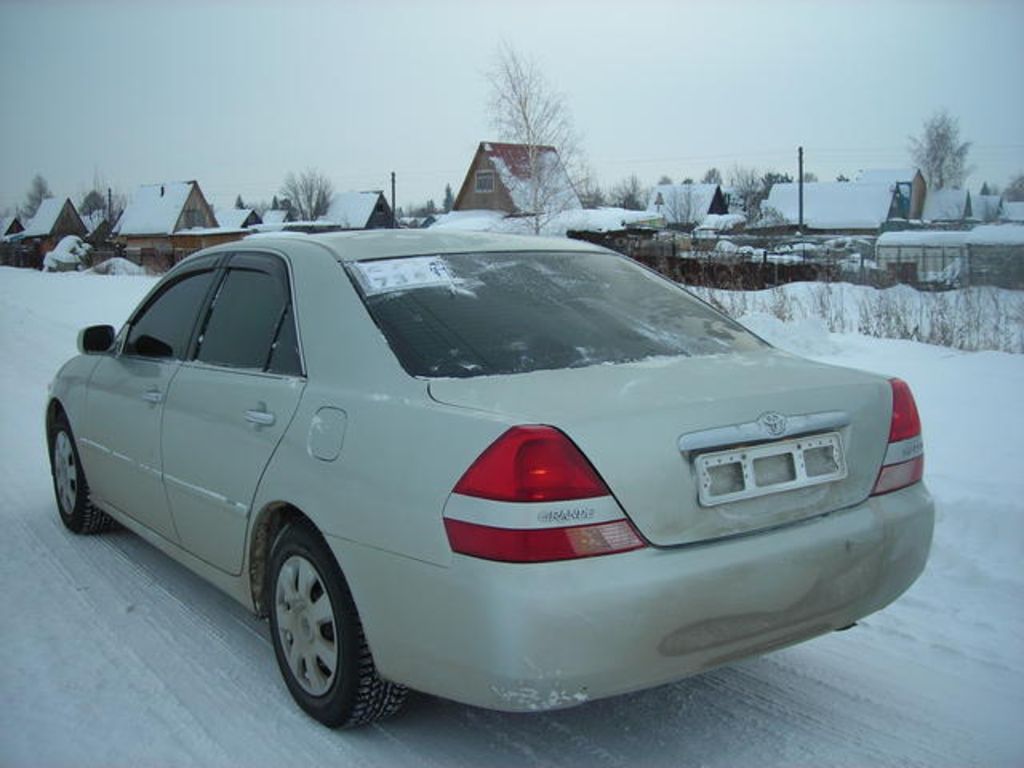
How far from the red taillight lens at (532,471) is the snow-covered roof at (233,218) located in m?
81.0

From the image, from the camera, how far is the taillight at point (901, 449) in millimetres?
2873

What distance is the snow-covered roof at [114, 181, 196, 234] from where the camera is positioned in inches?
2736

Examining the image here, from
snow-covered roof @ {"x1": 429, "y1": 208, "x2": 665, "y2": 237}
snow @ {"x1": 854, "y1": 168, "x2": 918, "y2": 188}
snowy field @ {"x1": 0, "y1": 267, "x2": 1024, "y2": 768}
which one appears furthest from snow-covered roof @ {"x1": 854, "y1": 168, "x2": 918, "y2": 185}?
snowy field @ {"x1": 0, "y1": 267, "x2": 1024, "y2": 768}

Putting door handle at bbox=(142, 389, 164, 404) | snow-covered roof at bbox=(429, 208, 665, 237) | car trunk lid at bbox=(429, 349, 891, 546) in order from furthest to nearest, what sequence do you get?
snow-covered roof at bbox=(429, 208, 665, 237) → door handle at bbox=(142, 389, 164, 404) → car trunk lid at bbox=(429, 349, 891, 546)

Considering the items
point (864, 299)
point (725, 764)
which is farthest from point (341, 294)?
point (864, 299)

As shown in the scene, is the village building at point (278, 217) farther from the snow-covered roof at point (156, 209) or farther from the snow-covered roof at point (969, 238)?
the snow-covered roof at point (969, 238)

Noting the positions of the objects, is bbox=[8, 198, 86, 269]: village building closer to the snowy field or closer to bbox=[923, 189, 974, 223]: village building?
bbox=[923, 189, 974, 223]: village building

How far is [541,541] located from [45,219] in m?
88.9

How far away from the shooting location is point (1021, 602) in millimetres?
3906

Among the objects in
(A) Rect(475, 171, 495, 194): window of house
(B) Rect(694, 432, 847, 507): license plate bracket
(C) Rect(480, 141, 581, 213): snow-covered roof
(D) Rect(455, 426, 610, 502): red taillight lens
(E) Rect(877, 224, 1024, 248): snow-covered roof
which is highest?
(A) Rect(475, 171, 495, 194): window of house

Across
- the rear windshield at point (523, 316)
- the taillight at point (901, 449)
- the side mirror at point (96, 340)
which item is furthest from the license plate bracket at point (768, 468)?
the side mirror at point (96, 340)

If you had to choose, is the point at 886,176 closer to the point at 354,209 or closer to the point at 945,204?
the point at 945,204

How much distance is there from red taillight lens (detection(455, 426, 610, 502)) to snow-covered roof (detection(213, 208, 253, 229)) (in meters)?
81.0

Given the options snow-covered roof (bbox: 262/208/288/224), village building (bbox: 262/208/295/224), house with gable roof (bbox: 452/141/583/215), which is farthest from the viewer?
snow-covered roof (bbox: 262/208/288/224)
